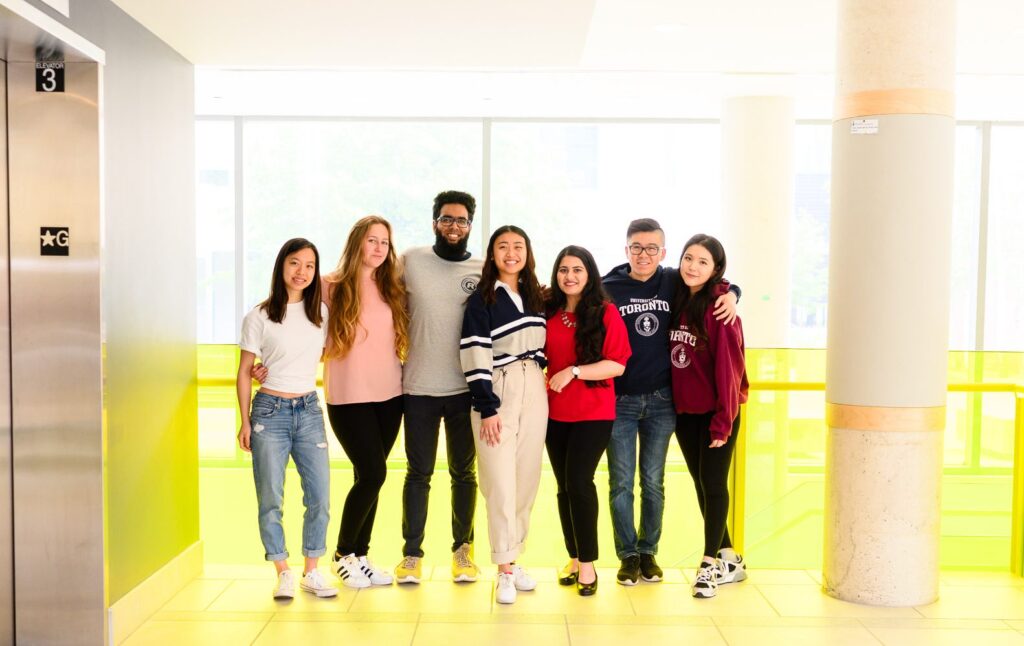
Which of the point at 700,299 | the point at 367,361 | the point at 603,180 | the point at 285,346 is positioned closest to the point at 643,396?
the point at 700,299

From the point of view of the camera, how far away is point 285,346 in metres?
4.00

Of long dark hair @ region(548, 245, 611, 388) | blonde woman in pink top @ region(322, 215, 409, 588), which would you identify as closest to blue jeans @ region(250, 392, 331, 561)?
blonde woman in pink top @ region(322, 215, 409, 588)

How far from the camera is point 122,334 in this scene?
3.80 meters

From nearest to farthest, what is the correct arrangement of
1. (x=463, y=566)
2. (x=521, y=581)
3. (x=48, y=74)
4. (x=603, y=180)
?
(x=48, y=74)
(x=521, y=581)
(x=463, y=566)
(x=603, y=180)

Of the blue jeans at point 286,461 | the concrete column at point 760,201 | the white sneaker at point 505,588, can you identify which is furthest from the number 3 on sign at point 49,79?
the concrete column at point 760,201

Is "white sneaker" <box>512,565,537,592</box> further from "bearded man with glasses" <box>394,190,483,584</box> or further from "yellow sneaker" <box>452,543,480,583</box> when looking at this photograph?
"bearded man with glasses" <box>394,190,483,584</box>

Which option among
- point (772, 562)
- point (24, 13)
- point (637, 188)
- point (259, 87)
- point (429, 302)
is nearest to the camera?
point (24, 13)

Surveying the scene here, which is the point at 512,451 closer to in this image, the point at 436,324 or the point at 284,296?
the point at 436,324

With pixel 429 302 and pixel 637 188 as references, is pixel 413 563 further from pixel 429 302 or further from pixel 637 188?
pixel 637 188

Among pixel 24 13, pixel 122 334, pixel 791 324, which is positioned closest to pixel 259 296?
pixel 791 324

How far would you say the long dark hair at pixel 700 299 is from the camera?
4.11 meters

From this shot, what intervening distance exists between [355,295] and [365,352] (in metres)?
0.26

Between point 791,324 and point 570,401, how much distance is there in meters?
6.82

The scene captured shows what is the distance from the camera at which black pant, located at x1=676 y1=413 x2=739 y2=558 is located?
4.18 metres
